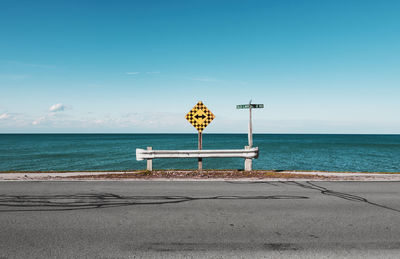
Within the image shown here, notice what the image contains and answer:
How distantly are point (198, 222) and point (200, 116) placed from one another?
7840 millimetres

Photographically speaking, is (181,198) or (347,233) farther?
(181,198)

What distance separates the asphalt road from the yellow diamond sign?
15.5ft

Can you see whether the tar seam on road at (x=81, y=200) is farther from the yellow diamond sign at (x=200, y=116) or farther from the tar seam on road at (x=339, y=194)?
the yellow diamond sign at (x=200, y=116)

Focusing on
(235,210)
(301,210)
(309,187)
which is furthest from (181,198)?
(309,187)

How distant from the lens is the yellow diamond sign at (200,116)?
12133 millimetres

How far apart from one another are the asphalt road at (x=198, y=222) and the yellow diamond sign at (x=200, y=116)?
4.74 metres

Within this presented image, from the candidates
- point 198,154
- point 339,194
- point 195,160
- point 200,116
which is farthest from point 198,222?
point 195,160

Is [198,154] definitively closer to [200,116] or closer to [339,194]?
[200,116]

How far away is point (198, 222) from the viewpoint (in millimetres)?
4773

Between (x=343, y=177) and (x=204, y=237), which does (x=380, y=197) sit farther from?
(x=204, y=237)

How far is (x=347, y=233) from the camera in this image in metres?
4.25

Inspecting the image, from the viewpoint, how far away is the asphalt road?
11.9ft

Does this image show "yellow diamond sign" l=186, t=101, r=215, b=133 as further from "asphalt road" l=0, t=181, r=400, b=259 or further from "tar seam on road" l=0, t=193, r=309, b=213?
"tar seam on road" l=0, t=193, r=309, b=213

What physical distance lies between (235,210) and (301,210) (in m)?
1.50
